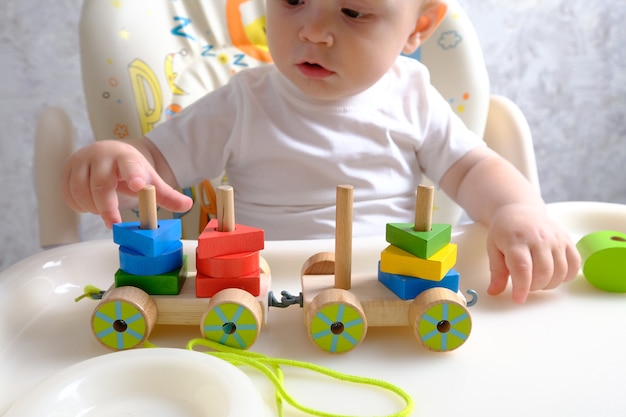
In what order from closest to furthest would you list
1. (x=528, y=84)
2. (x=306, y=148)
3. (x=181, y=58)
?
(x=306, y=148) < (x=181, y=58) < (x=528, y=84)

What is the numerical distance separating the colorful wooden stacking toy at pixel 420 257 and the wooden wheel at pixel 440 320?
1 cm

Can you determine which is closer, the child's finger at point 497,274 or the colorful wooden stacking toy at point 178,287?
the colorful wooden stacking toy at point 178,287

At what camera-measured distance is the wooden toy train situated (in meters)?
0.47

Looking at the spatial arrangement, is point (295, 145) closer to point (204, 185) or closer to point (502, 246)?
point (204, 185)

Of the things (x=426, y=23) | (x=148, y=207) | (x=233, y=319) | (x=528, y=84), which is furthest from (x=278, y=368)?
(x=528, y=84)

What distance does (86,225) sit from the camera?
1479mm

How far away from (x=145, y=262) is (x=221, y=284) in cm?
6

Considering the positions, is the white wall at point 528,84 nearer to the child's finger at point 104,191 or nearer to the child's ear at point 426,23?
the child's ear at point 426,23

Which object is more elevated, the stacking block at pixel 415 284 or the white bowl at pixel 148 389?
the stacking block at pixel 415 284

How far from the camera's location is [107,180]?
1.87 ft

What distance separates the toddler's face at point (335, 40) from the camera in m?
0.65

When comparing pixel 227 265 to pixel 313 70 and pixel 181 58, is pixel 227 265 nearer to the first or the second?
pixel 313 70

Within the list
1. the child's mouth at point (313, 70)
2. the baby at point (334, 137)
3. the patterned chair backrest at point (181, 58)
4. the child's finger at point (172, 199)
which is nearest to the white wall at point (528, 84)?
the patterned chair backrest at point (181, 58)

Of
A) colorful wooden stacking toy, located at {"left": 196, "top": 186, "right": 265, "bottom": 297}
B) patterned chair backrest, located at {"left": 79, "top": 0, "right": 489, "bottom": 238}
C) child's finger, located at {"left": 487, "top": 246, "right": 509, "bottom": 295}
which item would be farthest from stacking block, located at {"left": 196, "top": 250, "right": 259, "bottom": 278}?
patterned chair backrest, located at {"left": 79, "top": 0, "right": 489, "bottom": 238}
